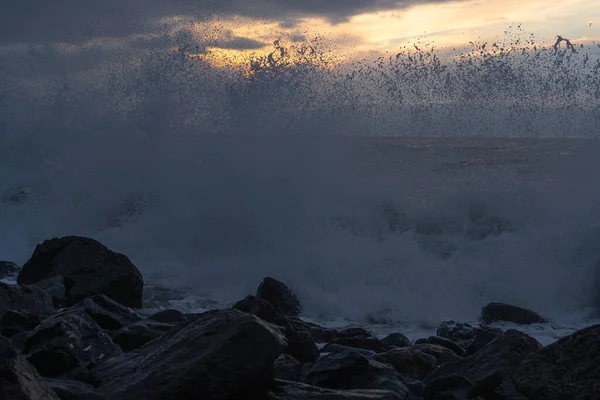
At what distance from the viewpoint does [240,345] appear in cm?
334

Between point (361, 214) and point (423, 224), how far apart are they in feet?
4.46

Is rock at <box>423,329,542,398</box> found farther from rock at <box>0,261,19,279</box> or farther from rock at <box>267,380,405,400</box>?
rock at <box>0,261,19,279</box>

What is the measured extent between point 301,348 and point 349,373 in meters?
1.43

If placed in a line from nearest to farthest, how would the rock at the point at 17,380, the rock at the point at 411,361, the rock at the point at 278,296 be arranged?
Result: 1. the rock at the point at 17,380
2. the rock at the point at 411,361
3. the rock at the point at 278,296

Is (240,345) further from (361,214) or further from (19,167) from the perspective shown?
(19,167)

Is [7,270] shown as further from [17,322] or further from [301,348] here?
[301,348]

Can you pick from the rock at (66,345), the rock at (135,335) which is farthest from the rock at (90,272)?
the rock at (66,345)

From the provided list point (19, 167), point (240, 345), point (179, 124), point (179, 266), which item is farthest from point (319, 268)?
point (19, 167)

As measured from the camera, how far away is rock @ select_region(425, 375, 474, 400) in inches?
161

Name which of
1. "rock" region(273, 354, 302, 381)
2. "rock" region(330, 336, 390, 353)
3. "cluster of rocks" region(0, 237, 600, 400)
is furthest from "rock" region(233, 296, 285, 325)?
"rock" region(273, 354, 302, 381)

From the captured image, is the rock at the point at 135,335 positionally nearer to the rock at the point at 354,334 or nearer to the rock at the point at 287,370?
the rock at the point at 287,370

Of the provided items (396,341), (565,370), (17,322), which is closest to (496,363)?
(565,370)

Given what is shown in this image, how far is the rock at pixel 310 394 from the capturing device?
11.1 ft

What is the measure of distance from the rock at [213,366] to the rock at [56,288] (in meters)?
4.72
